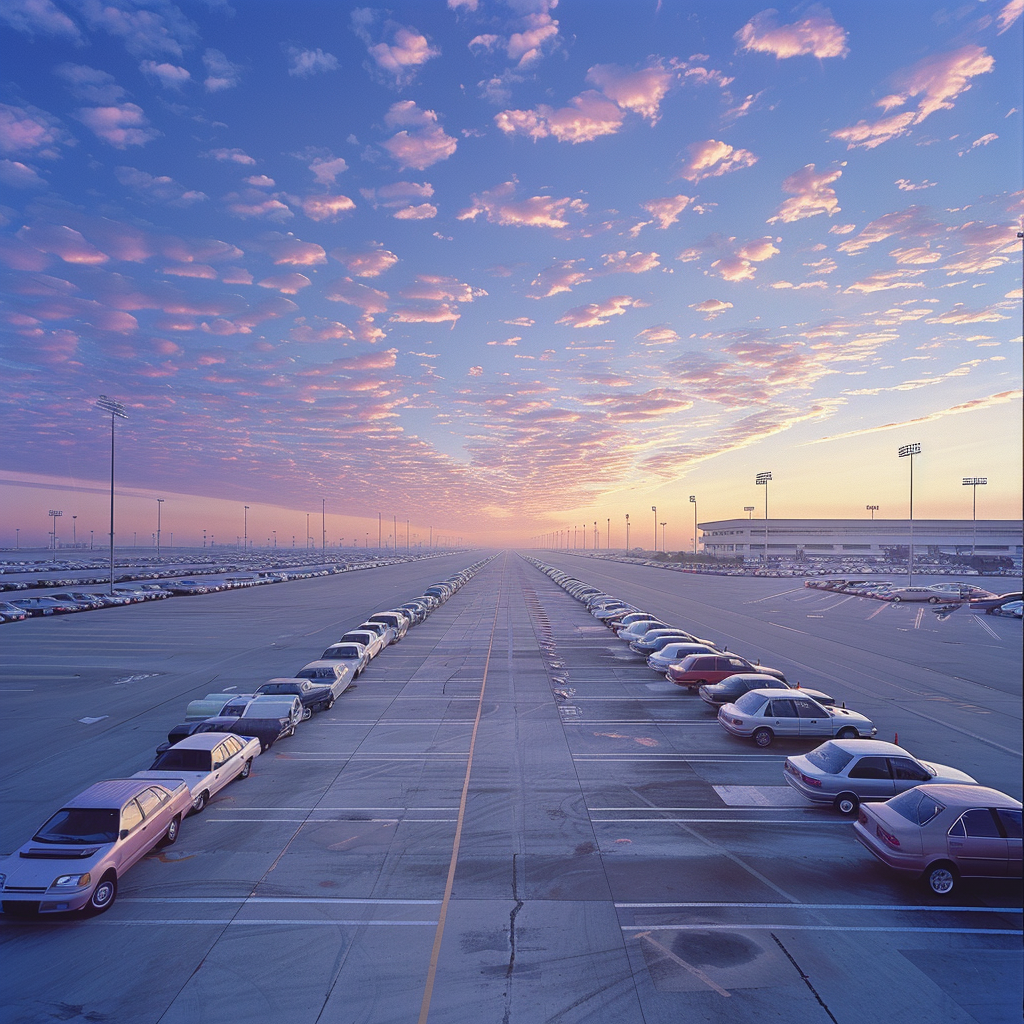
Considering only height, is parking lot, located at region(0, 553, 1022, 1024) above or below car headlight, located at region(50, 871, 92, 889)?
below

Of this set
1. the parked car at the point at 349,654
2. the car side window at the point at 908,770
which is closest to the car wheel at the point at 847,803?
the car side window at the point at 908,770

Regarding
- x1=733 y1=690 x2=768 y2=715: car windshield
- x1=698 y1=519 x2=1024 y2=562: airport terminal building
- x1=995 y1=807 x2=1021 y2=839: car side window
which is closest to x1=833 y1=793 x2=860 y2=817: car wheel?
x1=995 y1=807 x2=1021 y2=839: car side window

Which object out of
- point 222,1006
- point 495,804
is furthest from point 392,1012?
point 495,804

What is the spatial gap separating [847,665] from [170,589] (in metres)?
67.3

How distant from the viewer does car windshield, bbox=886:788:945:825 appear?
9781mm

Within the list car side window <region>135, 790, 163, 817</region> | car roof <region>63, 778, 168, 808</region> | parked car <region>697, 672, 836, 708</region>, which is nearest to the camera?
car roof <region>63, 778, 168, 808</region>

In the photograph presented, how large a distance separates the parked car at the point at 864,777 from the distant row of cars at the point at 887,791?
2 centimetres

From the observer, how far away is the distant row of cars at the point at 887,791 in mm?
9562

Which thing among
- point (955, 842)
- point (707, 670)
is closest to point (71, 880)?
point (955, 842)

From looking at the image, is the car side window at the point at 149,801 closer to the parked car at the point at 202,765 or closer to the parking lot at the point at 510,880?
the parking lot at the point at 510,880

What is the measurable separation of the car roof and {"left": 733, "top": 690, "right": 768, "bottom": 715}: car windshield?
14.5 metres

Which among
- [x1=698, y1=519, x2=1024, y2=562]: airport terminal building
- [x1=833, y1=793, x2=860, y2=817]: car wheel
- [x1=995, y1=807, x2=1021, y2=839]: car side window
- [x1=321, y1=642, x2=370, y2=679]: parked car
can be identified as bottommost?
[x1=833, y1=793, x2=860, y2=817]: car wheel

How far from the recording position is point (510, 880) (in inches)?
393

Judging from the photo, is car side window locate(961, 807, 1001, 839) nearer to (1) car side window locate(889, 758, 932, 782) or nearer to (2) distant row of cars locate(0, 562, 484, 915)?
(1) car side window locate(889, 758, 932, 782)
